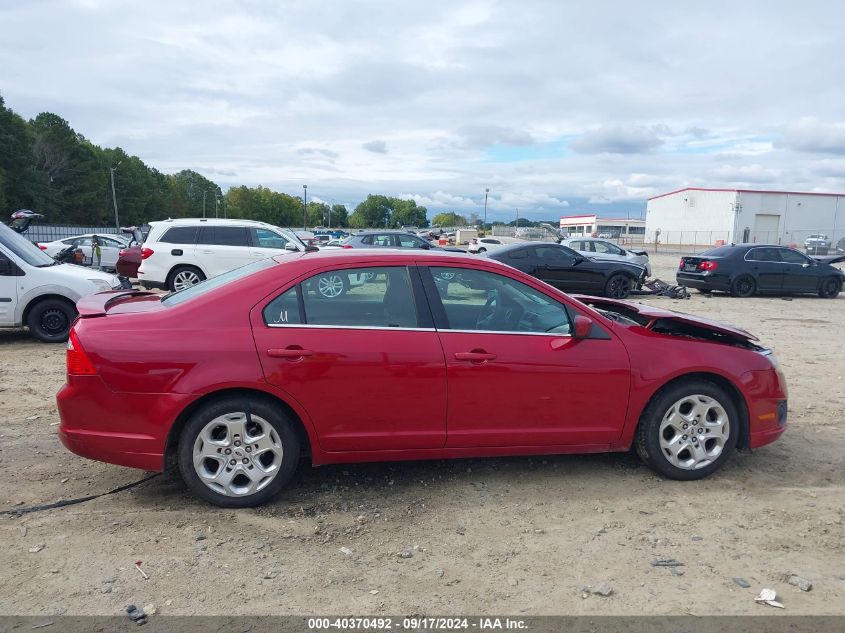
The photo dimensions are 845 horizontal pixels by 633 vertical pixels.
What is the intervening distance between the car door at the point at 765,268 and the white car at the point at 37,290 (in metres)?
15.3

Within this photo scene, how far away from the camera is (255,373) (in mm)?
3680

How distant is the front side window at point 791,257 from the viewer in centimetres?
1704

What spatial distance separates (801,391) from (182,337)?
6236 millimetres

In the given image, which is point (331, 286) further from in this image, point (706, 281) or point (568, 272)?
point (706, 281)

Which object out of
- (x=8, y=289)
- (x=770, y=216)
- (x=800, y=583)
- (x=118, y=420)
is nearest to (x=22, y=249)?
(x=8, y=289)

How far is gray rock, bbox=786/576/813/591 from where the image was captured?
314 centimetres

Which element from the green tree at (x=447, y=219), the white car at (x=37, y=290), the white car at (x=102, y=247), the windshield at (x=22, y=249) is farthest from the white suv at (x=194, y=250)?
the green tree at (x=447, y=219)

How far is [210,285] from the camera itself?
4199mm

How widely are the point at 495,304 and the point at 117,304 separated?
8.39ft

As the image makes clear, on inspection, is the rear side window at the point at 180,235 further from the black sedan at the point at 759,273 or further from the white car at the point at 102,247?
the black sedan at the point at 759,273

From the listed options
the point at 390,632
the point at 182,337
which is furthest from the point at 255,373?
the point at 390,632

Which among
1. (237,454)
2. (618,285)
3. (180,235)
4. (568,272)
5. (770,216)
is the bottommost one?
(237,454)

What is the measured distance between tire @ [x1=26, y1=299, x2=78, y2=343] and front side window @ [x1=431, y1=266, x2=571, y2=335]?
663 cm

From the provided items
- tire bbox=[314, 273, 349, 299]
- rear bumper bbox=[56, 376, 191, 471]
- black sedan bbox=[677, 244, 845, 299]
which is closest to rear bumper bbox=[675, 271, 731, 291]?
black sedan bbox=[677, 244, 845, 299]
